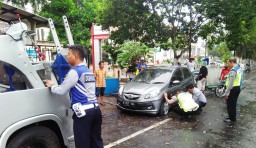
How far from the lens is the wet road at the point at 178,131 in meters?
5.41

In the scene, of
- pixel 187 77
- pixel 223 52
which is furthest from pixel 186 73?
pixel 223 52

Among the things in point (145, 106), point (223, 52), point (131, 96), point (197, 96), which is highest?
point (223, 52)

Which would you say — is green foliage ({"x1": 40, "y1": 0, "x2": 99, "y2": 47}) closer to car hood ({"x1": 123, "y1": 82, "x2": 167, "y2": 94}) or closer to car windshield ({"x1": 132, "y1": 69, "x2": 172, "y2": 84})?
car windshield ({"x1": 132, "y1": 69, "x2": 172, "y2": 84})

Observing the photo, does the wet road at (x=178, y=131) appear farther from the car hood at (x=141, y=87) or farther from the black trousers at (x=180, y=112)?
the car hood at (x=141, y=87)

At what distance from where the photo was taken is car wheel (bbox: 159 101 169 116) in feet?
25.4

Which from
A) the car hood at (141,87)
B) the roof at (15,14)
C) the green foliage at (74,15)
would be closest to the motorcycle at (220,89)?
the car hood at (141,87)

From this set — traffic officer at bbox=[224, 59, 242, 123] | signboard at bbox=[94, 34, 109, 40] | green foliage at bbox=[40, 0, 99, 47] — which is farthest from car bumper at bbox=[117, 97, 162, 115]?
green foliage at bbox=[40, 0, 99, 47]

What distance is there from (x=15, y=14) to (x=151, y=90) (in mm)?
4669

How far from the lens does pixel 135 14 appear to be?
12734 millimetres

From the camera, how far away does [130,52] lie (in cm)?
1273

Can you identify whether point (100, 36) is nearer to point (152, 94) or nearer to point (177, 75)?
point (177, 75)

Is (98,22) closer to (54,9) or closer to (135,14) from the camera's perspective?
(135,14)

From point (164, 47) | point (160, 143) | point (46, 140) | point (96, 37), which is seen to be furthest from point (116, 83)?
point (46, 140)

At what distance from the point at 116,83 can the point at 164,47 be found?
3.68m
